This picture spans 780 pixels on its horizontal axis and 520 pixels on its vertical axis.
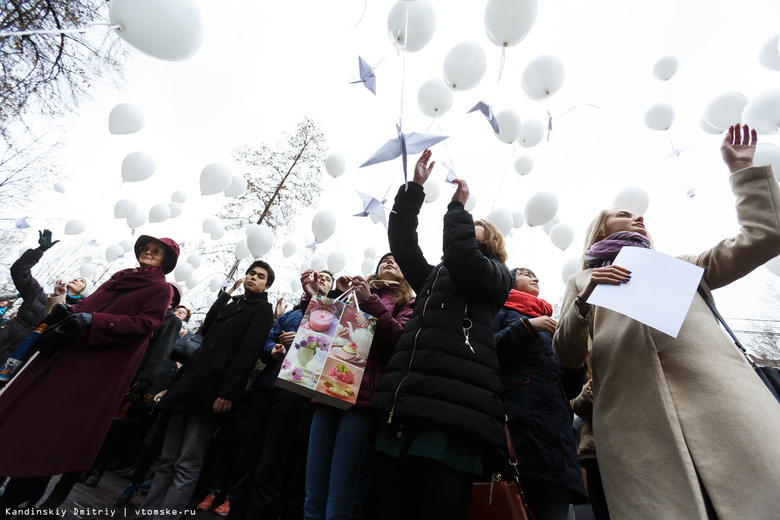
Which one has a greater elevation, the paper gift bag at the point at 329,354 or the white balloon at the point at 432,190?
the white balloon at the point at 432,190

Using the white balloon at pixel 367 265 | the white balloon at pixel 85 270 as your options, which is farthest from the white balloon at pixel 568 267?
the white balloon at pixel 85 270

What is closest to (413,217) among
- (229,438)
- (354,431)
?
(354,431)

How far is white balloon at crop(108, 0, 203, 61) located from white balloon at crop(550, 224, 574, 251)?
5.82 metres

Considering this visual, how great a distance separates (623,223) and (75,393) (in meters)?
3.34

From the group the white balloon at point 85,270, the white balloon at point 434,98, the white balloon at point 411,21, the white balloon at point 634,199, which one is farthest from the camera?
the white balloon at point 85,270

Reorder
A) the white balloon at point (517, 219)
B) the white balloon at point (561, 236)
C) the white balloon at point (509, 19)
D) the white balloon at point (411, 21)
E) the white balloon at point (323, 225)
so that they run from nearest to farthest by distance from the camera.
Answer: the white balloon at point (509, 19) < the white balloon at point (411, 21) < the white balloon at point (561, 236) < the white balloon at point (323, 225) < the white balloon at point (517, 219)

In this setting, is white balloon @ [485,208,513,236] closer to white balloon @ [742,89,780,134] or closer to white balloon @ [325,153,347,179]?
white balloon @ [325,153,347,179]

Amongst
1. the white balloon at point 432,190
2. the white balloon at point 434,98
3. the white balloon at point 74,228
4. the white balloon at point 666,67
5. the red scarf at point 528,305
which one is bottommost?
the red scarf at point 528,305

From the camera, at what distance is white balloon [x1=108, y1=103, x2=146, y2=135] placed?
509 cm

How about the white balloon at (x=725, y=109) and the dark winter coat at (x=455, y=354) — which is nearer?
the dark winter coat at (x=455, y=354)

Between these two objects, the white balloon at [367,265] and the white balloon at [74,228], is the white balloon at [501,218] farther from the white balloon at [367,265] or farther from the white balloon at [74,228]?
the white balloon at [74,228]

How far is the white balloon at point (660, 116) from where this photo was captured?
522 centimetres

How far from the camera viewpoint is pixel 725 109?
4.56 metres

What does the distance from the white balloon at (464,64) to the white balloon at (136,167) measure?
5086 mm
